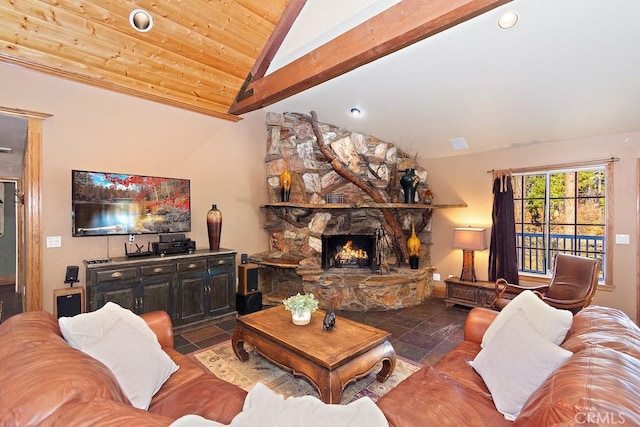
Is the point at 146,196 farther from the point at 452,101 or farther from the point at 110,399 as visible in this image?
the point at 452,101

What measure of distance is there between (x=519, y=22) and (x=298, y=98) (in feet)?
9.22

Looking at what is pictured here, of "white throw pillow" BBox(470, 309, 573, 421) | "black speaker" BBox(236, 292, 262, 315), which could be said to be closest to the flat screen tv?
"black speaker" BBox(236, 292, 262, 315)

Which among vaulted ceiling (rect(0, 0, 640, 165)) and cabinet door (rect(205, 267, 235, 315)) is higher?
vaulted ceiling (rect(0, 0, 640, 165))

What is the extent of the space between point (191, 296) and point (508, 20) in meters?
4.45

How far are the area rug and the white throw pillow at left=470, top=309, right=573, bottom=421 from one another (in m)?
1.00

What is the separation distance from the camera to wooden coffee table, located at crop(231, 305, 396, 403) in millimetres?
1983

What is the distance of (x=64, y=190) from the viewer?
134 inches

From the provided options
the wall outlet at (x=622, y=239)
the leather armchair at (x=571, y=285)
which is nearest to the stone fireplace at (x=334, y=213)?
the leather armchair at (x=571, y=285)

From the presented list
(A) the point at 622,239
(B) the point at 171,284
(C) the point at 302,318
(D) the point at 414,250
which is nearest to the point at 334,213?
(D) the point at 414,250

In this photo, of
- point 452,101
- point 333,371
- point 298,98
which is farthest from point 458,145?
point 333,371

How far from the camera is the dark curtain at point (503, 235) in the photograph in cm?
447

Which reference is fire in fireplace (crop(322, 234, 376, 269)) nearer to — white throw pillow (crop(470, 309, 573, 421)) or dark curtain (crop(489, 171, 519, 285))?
dark curtain (crop(489, 171, 519, 285))

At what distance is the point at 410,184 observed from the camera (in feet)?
16.7

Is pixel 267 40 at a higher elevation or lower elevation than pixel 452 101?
higher
